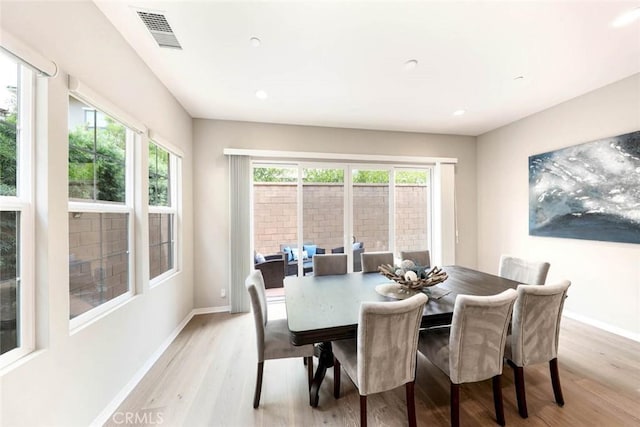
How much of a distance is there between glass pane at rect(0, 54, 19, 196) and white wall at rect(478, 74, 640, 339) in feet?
16.4

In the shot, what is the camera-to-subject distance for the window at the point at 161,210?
2.67 meters

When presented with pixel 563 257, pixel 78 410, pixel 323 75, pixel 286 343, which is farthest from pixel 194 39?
pixel 563 257

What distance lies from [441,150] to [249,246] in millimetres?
3715

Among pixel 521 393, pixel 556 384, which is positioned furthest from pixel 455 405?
pixel 556 384

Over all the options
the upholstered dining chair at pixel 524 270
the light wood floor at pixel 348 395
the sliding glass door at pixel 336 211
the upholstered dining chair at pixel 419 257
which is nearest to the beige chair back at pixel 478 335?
the light wood floor at pixel 348 395

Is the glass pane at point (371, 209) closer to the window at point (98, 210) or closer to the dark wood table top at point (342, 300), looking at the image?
the dark wood table top at point (342, 300)

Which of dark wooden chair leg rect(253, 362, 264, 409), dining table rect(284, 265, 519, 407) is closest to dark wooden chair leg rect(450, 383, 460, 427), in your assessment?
dining table rect(284, 265, 519, 407)

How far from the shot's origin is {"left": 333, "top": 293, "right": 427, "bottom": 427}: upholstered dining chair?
143 centimetres

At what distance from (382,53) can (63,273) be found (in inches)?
109

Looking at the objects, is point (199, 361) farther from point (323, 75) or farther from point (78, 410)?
point (323, 75)

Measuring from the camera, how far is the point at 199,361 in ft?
8.05

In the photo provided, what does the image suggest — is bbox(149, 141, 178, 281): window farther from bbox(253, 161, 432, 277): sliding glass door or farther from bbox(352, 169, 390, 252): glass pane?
bbox(352, 169, 390, 252): glass pane

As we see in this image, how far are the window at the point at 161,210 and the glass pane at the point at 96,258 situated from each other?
0.51 m

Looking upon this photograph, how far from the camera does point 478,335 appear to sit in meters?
1.59
